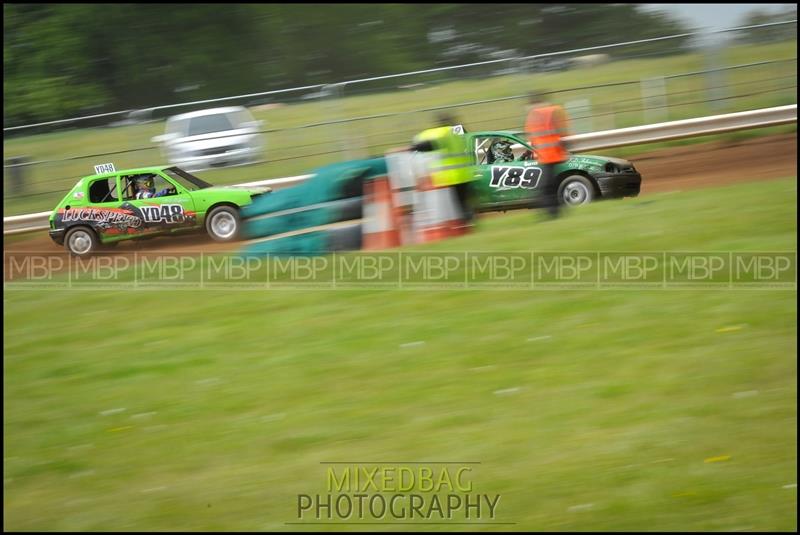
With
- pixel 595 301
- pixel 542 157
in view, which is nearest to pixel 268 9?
pixel 542 157

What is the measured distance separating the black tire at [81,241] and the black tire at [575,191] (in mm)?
6838

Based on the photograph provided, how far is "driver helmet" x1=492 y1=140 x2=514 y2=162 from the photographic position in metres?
12.7

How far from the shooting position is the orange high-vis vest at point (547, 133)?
1103 centimetres

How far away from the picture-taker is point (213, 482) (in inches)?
225

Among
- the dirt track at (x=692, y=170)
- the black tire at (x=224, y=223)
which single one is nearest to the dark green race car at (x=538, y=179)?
the dirt track at (x=692, y=170)

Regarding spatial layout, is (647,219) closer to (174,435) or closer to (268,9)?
(174,435)

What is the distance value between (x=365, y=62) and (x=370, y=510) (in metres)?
24.2

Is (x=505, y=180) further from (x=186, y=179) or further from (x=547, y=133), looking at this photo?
(x=186, y=179)

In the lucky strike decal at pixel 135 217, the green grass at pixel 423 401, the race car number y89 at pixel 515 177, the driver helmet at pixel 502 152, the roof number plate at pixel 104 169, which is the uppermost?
the roof number plate at pixel 104 169

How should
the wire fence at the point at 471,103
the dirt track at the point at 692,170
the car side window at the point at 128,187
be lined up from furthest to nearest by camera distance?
the wire fence at the point at 471,103
the dirt track at the point at 692,170
the car side window at the point at 128,187

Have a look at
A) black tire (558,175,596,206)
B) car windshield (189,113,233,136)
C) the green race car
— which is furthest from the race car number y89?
car windshield (189,113,233,136)

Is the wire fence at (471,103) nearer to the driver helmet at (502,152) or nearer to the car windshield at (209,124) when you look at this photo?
the car windshield at (209,124)

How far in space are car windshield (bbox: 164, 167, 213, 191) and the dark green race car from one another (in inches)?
160

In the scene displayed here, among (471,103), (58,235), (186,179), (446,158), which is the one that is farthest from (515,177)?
(58,235)
